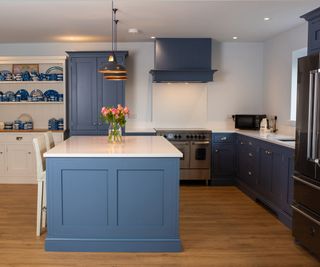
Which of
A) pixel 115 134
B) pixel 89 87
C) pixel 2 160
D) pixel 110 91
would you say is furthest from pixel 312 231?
pixel 2 160

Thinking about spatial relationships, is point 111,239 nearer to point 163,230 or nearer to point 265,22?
point 163,230

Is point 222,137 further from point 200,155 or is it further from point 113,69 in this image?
point 113,69

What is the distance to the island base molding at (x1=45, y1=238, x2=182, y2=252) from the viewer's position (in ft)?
11.7

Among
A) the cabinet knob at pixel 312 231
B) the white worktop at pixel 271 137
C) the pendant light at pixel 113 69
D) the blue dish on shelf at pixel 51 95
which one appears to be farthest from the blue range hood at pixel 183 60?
the cabinet knob at pixel 312 231

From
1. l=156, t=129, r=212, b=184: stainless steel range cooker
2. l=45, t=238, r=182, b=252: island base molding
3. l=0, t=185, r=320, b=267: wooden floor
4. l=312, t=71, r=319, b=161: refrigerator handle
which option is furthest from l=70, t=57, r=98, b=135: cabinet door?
l=312, t=71, r=319, b=161: refrigerator handle

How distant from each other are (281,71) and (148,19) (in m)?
2.40

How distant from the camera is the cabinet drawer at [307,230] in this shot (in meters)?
3.31

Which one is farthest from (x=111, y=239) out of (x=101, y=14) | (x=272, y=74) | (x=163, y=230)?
(x=272, y=74)

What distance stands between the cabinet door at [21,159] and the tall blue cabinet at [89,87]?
3.16 feet

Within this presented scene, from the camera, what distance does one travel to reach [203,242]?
3836 mm

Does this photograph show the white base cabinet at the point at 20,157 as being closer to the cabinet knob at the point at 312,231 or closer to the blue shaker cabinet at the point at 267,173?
the blue shaker cabinet at the point at 267,173

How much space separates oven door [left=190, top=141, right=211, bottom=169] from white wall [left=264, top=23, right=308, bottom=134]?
1225 millimetres

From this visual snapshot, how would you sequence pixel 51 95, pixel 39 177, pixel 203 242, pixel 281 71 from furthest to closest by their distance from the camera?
pixel 51 95 → pixel 281 71 → pixel 39 177 → pixel 203 242

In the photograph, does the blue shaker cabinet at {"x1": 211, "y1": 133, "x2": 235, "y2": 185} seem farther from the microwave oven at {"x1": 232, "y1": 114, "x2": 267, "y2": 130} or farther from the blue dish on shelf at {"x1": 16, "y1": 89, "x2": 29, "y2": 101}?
the blue dish on shelf at {"x1": 16, "y1": 89, "x2": 29, "y2": 101}
